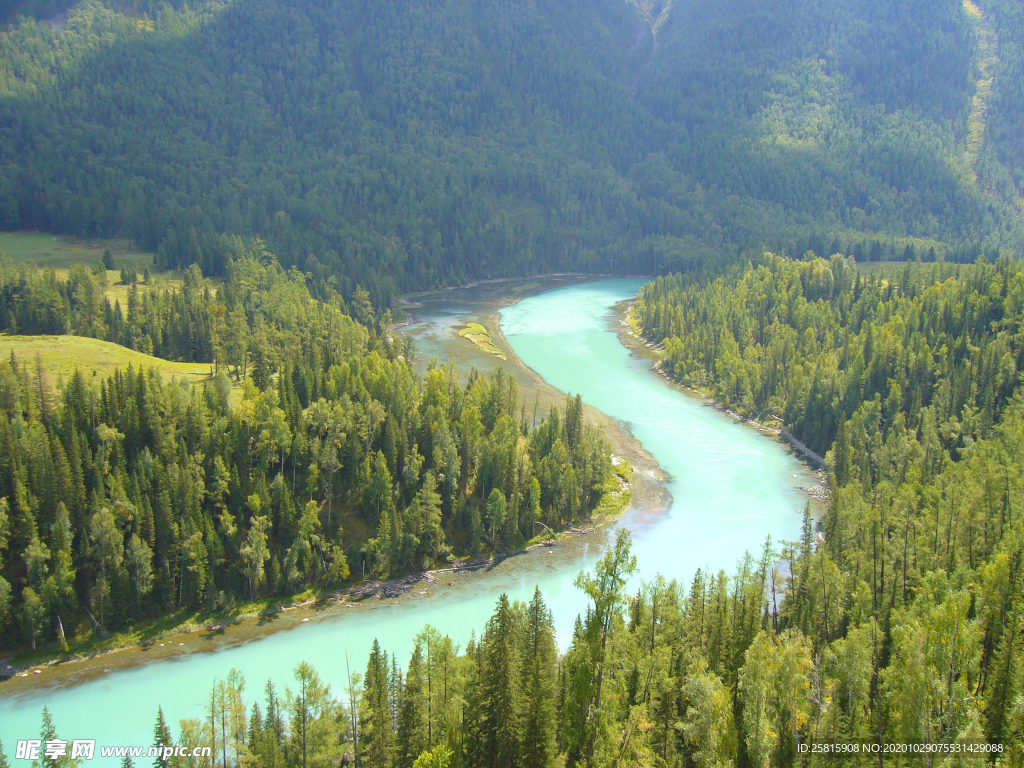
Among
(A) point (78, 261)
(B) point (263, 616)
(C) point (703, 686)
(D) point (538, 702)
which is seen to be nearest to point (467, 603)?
(B) point (263, 616)

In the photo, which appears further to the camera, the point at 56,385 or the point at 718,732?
the point at 56,385

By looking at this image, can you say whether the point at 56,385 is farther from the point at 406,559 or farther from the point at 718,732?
the point at 718,732

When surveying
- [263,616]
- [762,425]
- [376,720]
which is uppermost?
[376,720]

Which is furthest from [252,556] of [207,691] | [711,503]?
[711,503]

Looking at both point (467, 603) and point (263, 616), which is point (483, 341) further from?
point (263, 616)

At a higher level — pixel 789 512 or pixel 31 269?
pixel 31 269

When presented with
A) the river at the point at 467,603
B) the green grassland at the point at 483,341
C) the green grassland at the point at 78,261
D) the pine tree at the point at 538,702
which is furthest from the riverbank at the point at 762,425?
the green grassland at the point at 78,261
